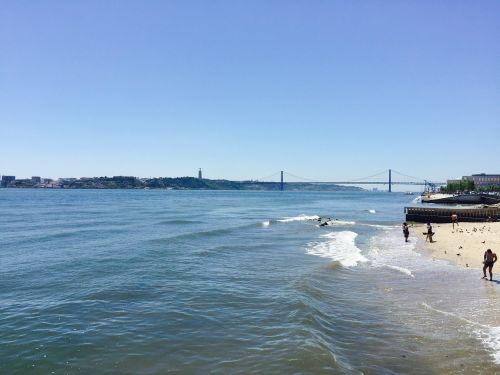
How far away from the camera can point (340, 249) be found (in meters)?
32.9

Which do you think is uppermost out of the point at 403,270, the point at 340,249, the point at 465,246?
the point at 465,246

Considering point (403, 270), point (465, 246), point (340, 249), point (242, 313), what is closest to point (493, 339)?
point (242, 313)

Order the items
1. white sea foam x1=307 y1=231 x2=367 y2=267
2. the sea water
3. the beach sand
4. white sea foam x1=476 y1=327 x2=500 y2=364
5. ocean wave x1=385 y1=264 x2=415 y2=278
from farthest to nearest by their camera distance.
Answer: white sea foam x1=307 y1=231 x2=367 y2=267
the beach sand
ocean wave x1=385 y1=264 x2=415 y2=278
white sea foam x1=476 y1=327 x2=500 y2=364
the sea water

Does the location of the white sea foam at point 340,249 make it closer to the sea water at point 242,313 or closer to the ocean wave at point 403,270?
the sea water at point 242,313

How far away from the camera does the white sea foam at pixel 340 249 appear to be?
1099 inches

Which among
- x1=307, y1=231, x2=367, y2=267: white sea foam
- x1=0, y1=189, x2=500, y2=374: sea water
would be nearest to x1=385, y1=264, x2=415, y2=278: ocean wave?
x1=0, y1=189, x2=500, y2=374: sea water

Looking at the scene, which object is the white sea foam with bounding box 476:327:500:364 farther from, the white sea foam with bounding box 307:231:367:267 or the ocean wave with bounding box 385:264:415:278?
the white sea foam with bounding box 307:231:367:267

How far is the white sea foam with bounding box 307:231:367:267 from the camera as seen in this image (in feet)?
91.6

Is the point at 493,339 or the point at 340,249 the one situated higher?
the point at 493,339


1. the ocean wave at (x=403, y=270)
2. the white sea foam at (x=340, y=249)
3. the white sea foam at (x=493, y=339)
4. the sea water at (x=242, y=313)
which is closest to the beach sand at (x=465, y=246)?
the sea water at (x=242, y=313)

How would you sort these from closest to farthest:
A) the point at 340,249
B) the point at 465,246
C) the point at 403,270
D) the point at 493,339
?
the point at 493,339
the point at 403,270
the point at 465,246
the point at 340,249

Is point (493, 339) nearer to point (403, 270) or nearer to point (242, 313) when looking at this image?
point (242, 313)

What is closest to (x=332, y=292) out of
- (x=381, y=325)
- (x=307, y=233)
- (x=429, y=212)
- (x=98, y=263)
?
(x=381, y=325)

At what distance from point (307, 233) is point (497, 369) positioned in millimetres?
34690
